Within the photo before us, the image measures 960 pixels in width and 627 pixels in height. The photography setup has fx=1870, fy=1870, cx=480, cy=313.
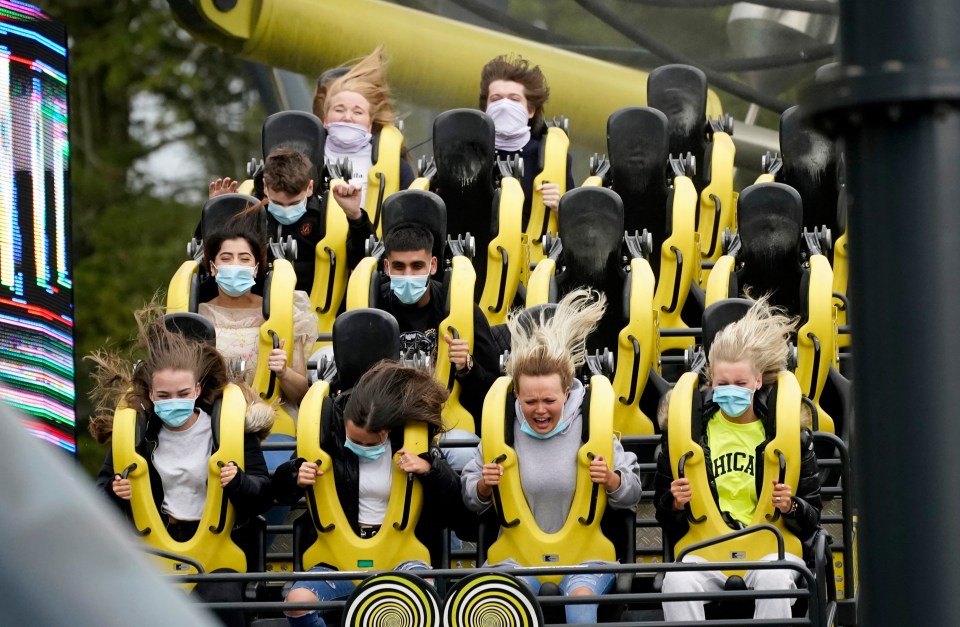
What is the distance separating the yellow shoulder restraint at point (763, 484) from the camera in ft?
21.1

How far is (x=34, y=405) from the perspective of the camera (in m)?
5.90

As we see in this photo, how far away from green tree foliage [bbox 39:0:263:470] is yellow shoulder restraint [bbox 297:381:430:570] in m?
12.2

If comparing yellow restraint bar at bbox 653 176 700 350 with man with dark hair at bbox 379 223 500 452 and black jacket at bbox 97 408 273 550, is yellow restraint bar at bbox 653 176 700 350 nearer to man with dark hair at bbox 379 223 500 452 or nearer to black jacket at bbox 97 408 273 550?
man with dark hair at bbox 379 223 500 452

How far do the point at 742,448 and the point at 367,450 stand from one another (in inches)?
52.0

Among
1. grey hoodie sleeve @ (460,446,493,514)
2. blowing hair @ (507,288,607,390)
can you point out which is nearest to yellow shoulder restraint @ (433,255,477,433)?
blowing hair @ (507,288,607,390)

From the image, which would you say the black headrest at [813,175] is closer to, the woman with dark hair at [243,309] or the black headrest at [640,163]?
the black headrest at [640,163]

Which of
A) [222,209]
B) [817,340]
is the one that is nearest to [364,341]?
[222,209]

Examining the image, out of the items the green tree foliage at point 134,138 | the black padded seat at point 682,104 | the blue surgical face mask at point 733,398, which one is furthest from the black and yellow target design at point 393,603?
the green tree foliage at point 134,138

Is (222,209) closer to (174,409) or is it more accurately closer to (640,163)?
(174,409)

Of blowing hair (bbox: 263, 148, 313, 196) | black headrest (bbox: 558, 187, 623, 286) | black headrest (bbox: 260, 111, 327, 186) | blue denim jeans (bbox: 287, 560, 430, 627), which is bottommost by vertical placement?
blue denim jeans (bbox: 287, 560, 430, 627)

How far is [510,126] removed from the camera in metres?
9.52

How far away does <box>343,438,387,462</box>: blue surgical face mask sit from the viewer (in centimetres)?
663

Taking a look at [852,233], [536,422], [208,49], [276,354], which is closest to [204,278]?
[276,354]

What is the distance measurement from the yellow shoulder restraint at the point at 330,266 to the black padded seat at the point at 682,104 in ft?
6.97
